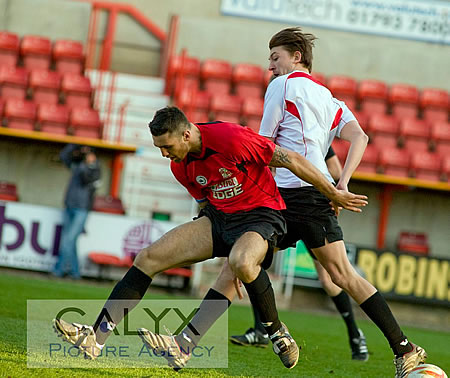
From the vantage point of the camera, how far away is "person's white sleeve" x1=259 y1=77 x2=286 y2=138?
5297mm

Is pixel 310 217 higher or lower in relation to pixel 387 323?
higher

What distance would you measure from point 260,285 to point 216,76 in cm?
1266

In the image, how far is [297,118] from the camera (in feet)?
17.5

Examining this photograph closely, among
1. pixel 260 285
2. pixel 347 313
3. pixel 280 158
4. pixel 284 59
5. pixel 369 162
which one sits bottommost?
pixel 369 162

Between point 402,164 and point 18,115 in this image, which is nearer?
point 18,115

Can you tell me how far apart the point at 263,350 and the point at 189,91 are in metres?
10.3

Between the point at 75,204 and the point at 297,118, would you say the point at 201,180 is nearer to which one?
the point at 297,118

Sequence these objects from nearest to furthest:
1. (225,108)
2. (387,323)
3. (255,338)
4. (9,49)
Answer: (387,323) → (255,338) → (225,108) → (9,49)

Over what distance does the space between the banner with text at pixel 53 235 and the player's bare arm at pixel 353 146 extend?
A: 7371mm

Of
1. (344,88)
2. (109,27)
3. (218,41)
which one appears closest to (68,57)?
(109,27)

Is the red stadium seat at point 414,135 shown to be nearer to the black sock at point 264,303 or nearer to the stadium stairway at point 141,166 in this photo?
the stadium stairway at point 141,166

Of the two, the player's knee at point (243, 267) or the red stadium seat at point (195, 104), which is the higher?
the player's knee at point (243, 267)

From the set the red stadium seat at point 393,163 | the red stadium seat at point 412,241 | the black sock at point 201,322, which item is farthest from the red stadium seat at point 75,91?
the black sock at point 201,322

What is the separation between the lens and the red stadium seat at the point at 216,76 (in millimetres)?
16969
